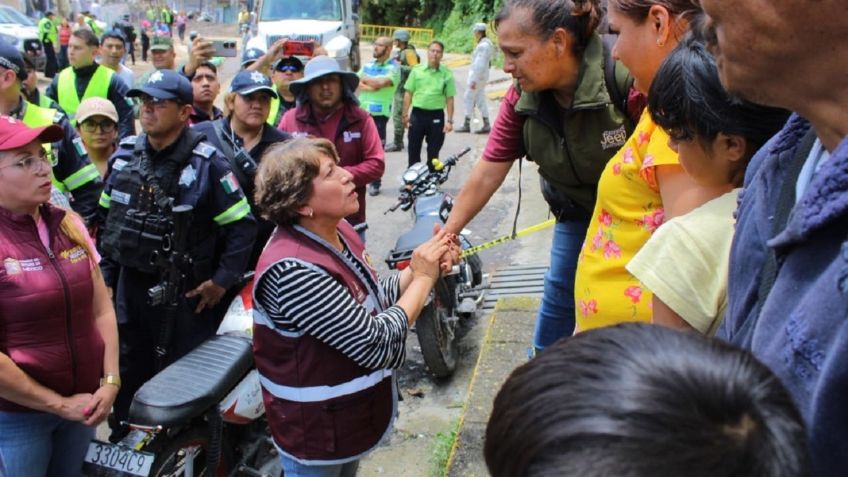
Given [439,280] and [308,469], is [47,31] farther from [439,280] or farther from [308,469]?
[308,469]

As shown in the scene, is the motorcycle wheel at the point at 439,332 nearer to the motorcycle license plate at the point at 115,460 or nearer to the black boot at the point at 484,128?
the motorcycle license plate at the point at 115,460

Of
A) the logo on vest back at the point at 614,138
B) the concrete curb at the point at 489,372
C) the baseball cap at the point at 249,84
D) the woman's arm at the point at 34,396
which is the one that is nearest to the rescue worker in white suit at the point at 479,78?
the baseball cap at the point at 249,84

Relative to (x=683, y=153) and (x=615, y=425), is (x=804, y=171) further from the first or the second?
(x=615, y=425)

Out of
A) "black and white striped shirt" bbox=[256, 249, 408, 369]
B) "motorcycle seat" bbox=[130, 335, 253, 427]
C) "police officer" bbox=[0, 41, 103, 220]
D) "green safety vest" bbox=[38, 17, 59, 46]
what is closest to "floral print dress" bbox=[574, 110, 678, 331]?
"black and white striped shirt" bbox=[256, 249, 408, 369]

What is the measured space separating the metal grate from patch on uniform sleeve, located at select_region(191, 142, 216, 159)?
101 inches

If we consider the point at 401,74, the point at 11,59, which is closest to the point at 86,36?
the point at 11,59

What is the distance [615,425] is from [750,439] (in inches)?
5.4

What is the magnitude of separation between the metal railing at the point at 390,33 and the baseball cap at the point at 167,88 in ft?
93.4

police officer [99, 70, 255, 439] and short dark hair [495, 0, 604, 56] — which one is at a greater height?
short dark hair [495, 0, 604, 56]

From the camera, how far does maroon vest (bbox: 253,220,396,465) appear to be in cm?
229

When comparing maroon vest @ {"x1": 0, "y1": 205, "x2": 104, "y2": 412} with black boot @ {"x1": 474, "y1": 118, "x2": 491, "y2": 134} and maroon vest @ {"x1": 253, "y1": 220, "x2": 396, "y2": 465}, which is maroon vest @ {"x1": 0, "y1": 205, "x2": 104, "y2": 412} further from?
black boot @ {"x1": 474, "y1": 118, "x2": 491, "y2": 134}

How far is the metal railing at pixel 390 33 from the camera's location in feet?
Answer: 103

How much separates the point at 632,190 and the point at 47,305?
78.2 inches

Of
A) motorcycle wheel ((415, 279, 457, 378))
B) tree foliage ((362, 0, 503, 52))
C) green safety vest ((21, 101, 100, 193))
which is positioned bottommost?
tree foliage ((362, 0, 503, 52))
